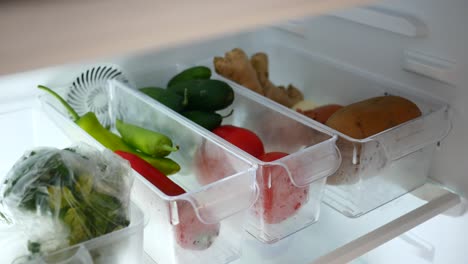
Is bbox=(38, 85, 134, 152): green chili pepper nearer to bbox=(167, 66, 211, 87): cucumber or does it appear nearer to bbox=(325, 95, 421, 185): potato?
bbox=(167, 66, 211, 87): cucumber

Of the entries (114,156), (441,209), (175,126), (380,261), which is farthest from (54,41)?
(380,261)

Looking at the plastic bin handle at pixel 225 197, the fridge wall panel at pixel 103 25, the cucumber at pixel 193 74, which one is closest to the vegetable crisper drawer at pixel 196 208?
the plastic bin handle at pixel 225 197

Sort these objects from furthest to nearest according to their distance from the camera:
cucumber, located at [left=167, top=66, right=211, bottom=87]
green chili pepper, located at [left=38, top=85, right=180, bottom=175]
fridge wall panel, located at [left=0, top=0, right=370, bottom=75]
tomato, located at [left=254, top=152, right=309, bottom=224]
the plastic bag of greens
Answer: cucumber, located at [left=167, top=66, right=211, bottom=87], green chili pepper, located at [left=38, top=85, right=180, bottom=175], tomato, located at [left=254, top=152, right=309, bottom=224], the plastic bag of greens, fridge wall panel, located at [left=0, top=0, right=370, bottom=75]

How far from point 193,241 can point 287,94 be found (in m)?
0.45

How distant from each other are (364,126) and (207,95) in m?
0.25

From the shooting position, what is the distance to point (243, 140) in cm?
86

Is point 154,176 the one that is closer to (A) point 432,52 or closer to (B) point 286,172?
(B) point 286,172

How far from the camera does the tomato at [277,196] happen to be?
749 millimetres

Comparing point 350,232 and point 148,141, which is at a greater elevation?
point 148,141

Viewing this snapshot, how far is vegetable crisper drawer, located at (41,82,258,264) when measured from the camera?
27.1 inches

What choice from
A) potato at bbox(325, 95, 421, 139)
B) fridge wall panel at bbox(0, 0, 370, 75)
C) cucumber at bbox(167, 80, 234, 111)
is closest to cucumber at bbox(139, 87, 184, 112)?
cucumber at bbox(167, 80, 234, 111)

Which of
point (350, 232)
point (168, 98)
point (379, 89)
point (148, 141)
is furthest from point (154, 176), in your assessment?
point (379, 89)

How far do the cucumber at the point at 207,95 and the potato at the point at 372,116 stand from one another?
0.55ft

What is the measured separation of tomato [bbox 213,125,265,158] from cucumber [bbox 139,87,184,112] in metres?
0.09
